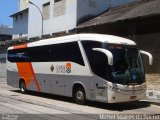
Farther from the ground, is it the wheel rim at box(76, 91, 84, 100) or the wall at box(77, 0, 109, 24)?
the wall at box(77, 0, 109, 24)

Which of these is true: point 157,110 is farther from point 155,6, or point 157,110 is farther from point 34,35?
point 34,35

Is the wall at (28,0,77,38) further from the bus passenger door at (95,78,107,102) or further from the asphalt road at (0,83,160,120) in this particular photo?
the bus passenger door at (95,78,107,102)

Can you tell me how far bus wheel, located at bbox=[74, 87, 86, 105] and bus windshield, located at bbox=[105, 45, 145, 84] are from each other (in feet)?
7.44

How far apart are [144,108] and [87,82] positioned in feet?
8.81

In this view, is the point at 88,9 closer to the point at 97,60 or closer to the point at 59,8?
the point at 59,8

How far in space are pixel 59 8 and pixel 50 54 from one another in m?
16.9

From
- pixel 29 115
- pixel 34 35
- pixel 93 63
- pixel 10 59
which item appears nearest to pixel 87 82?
pixel 93 63

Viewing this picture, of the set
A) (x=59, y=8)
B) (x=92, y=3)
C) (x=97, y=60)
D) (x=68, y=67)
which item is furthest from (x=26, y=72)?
(x=59, y=8)

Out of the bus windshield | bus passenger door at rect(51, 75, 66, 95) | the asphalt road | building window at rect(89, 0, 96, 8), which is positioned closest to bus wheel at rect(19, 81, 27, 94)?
bus passenger door at rect(51, 75, 66, 95)

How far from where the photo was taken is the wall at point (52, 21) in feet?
113

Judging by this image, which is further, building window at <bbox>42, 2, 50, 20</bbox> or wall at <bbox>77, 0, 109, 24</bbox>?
building window at <bbox>42, 2, 50, 20</bbox>

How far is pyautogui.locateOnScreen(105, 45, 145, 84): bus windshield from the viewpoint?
1591 centimetres

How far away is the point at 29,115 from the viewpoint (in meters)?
13.6

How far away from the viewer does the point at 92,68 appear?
1675cm
